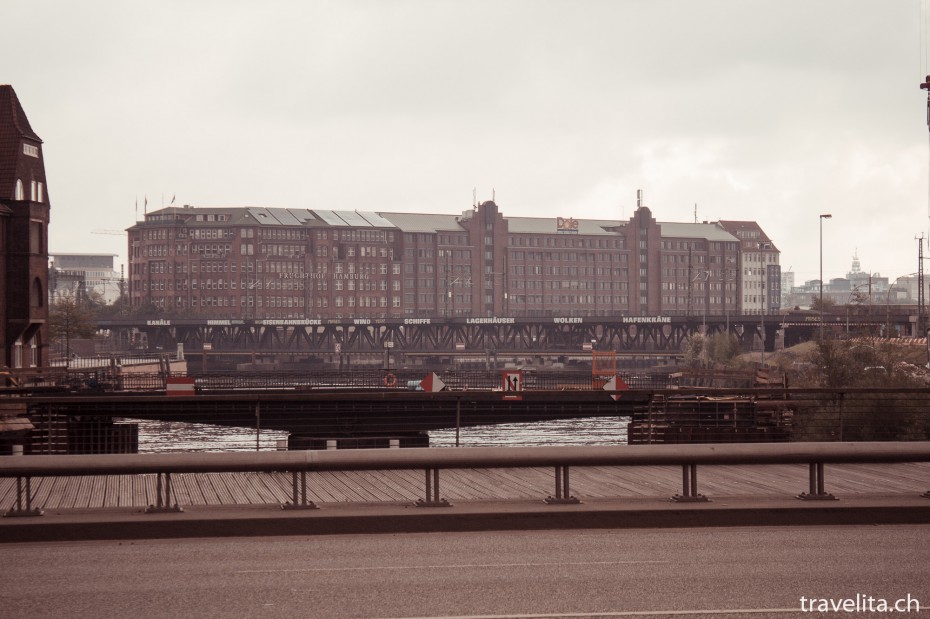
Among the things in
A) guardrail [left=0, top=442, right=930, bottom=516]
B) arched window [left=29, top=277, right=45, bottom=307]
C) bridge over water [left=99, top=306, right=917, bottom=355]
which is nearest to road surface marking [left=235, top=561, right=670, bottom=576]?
guardrail [left=0, top=442, right=930, bottom=516]

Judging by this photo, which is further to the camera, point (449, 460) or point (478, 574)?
point (449, 460)

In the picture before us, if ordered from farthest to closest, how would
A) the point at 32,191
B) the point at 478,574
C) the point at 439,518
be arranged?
the point at 32,191
the point at 439,518
the point at 478,574

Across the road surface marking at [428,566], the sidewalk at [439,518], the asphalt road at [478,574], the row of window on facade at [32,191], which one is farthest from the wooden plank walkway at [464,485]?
the row of window on facade at [32,191]

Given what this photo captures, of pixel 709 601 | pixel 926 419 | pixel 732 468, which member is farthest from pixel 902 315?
pixel 709 601

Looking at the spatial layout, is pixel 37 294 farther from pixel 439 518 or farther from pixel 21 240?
pixel 439 518

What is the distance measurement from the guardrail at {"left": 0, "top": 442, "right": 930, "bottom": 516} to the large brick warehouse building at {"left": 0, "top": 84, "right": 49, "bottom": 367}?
194ft

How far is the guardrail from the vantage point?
11891 mm

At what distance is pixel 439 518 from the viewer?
12.2m

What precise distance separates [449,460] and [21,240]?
64.3 meters

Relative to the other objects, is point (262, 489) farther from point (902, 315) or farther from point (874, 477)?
point (902, 315)

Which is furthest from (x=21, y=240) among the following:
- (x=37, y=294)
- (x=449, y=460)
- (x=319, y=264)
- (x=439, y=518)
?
(x=319, y=264)

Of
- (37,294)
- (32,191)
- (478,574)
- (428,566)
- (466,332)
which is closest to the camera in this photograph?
(478,574)

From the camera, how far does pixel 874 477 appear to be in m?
15.9

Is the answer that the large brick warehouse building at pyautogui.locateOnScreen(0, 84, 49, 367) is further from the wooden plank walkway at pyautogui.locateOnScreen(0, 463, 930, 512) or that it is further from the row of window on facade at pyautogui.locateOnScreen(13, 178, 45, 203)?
the wooden plank walkway at pyautogui.locateOnScreen(0, 463, 930, 512)
